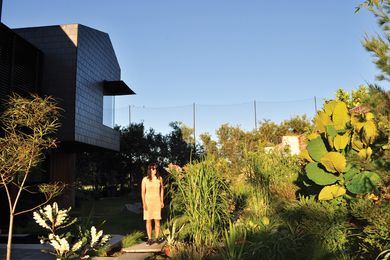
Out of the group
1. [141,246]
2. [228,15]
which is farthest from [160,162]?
[141,246]

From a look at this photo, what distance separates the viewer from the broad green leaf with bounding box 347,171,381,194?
17.1 feet

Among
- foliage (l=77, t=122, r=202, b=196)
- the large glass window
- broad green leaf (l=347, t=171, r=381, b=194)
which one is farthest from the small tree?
foliage (l=77, t=122, r=202, b=196)

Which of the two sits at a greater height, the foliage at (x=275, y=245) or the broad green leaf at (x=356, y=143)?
the broad green leaf at (x=356, y=143)

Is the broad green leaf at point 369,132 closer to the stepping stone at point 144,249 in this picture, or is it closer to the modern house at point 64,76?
the stepping stone at point 144,249

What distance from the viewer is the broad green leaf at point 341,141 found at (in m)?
6.23

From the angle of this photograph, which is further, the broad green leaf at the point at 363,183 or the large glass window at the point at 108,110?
the large glass window at the point at 108,110

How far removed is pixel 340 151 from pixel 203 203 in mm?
2338

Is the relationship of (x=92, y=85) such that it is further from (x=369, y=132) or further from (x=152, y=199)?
(x=369, y=132)

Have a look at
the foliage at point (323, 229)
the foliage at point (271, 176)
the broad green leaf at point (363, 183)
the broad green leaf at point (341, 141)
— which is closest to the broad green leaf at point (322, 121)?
the broad green leaf at point (341, 141)

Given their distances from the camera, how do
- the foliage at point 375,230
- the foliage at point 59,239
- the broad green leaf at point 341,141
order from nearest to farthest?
the foliage at point 375,230 → the foliage at point 59,239 → the broad green leaf at point 341,141

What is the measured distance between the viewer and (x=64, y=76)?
13.9 m

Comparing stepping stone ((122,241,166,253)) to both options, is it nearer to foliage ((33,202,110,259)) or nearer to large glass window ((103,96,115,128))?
foliage ((33,202,110,259))

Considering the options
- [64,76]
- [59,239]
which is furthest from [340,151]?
[64,76]

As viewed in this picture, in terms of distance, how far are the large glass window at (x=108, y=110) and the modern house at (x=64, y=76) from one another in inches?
28.3
